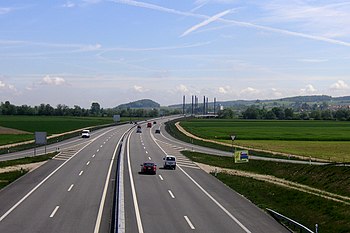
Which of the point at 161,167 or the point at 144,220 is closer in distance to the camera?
the point at 144,220

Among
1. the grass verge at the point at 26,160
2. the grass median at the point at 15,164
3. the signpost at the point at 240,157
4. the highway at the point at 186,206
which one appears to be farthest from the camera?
the signpost at the point at 240,157

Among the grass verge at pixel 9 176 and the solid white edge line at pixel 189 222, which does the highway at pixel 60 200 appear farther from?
the solid white edge line at pixel 189 222

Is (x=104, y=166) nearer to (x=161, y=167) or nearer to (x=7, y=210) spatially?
(x=161, y=167)

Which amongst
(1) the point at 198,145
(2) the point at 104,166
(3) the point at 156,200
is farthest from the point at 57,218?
(1) the point at 198,145

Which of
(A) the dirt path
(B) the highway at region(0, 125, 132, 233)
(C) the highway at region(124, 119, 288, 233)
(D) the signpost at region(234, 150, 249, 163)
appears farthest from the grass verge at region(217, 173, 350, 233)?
(D) the signpost at region(234, 150, 249, 163)

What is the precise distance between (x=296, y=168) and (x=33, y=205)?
29148 millimetres

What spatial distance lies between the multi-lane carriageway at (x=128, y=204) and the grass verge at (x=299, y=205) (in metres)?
1.38

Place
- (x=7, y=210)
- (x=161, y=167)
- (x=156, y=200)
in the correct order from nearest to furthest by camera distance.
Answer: (x=7, y=210) → (x=156, y=200) → (x=161, y=167)

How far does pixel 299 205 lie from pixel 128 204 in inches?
412

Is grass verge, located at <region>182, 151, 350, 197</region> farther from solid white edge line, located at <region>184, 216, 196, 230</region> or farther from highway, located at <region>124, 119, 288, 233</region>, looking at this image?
solid white edge line, located at <region>184, 216, 196, 230</region>

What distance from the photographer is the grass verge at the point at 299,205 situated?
89.9ft

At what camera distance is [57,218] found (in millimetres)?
27922

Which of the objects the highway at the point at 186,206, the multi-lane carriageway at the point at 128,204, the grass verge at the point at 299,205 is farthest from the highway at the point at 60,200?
the grass verge at the point at 299,205

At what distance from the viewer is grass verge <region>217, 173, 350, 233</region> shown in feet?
89.9
